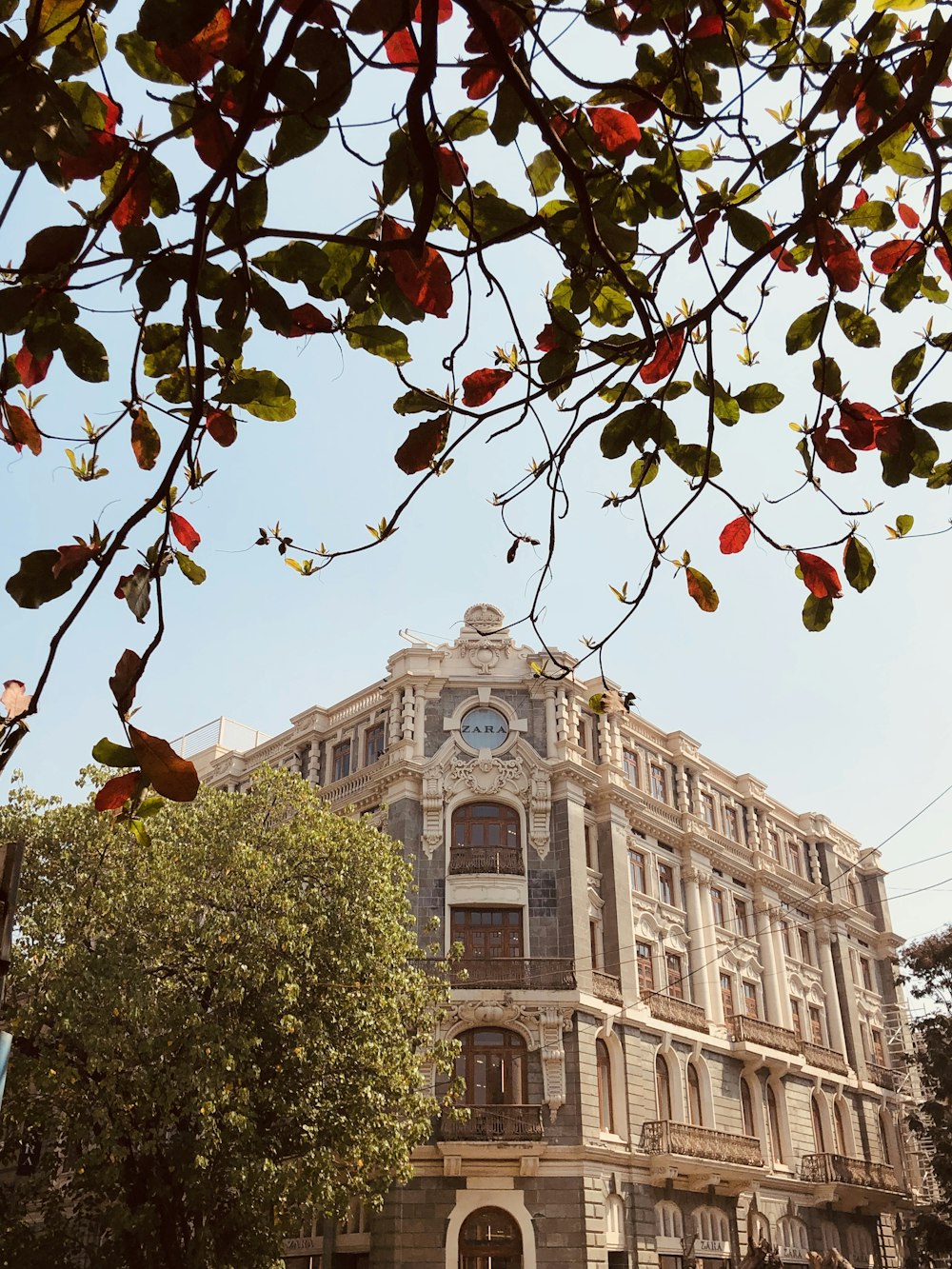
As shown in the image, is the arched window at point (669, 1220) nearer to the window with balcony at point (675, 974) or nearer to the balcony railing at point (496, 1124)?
the balcony railing at point (496, 1124)

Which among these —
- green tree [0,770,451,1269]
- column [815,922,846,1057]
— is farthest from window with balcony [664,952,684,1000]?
green tree [0,770,451,1269]

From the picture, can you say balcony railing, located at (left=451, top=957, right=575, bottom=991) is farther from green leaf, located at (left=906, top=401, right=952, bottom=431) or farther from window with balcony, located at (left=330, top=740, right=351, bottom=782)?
green leaf, located at (left=906, top=401, right=952, bottom=431)

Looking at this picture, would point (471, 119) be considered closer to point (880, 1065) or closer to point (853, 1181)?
point (853, 1181)

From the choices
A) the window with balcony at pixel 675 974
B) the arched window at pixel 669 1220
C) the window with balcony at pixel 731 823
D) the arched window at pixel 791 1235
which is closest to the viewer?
the arched window at pixel 669 1220

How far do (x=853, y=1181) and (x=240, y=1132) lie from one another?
2123cm

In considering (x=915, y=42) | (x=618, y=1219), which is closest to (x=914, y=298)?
(x=915, y=42)

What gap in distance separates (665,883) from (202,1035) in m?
15.4

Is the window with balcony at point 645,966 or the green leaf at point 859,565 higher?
the window with balcony at point 645,966

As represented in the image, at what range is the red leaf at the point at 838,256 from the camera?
3.04m

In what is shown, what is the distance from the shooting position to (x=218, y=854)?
→ 59.7 feet

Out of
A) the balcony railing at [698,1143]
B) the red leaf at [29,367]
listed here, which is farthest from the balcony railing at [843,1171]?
the red leaf at [29,367]

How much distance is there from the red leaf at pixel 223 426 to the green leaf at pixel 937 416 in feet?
5.84

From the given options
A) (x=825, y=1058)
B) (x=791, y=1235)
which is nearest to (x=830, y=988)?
(x=825, y=1058)

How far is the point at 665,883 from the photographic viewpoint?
93.6 feet
